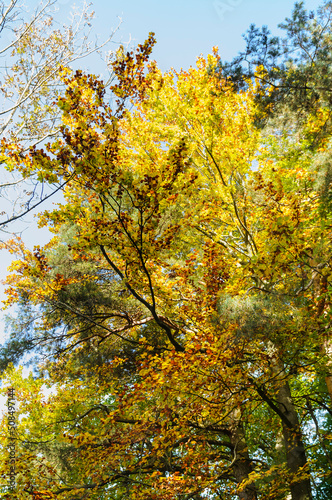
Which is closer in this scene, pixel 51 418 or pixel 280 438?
pixel 280 438

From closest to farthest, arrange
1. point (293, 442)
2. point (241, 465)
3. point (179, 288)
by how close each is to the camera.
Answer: point (293, 442) → point (241, 465) → point (179, 288)

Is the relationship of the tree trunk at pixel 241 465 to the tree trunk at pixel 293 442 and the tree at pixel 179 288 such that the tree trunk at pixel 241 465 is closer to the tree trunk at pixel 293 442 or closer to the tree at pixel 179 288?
the tree at pixel 179 288

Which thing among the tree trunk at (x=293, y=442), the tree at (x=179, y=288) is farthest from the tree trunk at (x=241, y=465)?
the tree trunk at (x=293, y=442)

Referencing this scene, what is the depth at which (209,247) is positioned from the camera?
6602 millimetres

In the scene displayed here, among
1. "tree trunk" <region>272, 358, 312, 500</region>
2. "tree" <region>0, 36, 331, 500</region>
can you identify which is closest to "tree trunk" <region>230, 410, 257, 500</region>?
"tree" <region>0, 36, 331, 500</region>

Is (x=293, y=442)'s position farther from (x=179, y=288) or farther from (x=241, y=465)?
(x=179, y=288)

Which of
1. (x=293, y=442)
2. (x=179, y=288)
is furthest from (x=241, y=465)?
(x=179, y=288)

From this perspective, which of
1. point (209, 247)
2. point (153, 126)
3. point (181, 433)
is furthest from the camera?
point (209, 247)

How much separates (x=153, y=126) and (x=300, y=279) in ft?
11.3

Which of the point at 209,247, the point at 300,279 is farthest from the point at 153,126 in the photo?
the point at 300,279

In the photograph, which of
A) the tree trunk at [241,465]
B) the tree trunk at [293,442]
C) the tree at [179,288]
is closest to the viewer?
the tree at [179,288]

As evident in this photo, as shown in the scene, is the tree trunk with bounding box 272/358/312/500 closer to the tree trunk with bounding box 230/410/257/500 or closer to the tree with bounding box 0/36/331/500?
the tree with bounding box 0/36/331/500

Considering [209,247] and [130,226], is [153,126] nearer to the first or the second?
[209,247]

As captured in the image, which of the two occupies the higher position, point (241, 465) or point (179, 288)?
point (179, 288)
